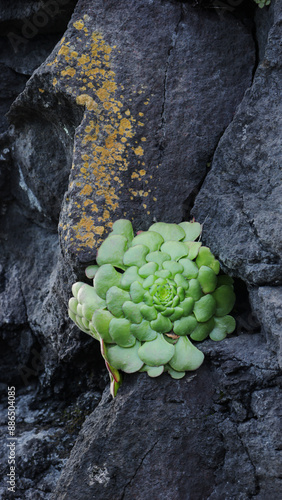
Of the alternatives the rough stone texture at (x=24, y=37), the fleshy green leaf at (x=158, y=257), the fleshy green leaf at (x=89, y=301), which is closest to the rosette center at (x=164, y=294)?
the fleshy green leaf at (x=158, y=257)

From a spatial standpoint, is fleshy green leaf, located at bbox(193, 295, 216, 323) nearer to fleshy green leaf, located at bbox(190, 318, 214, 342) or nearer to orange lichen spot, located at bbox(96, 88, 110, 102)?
fleshy green leaf, located at bbox(190, 318, 214, 342)

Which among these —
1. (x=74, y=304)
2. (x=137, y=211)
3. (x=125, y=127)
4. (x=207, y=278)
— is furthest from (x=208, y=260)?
(x=125, y=127)

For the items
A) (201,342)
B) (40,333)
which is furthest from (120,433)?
(40,333)

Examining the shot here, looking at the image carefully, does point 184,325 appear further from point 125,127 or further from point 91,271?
point 125,127

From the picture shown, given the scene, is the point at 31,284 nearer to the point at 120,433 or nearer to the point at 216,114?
the point at 120,433

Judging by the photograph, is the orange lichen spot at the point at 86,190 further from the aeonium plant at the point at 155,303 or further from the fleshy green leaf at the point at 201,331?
the fleshy green leaf at the point at 201,331

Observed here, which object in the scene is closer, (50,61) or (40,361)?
(50,61)

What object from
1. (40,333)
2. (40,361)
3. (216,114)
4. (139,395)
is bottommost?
(40,361)
